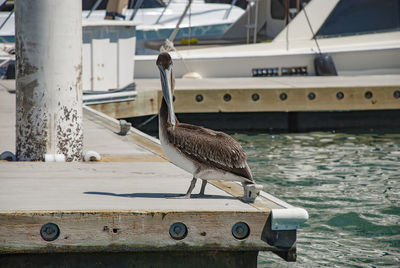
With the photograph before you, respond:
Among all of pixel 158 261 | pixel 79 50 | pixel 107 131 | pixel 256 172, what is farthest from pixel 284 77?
pixel 158 261

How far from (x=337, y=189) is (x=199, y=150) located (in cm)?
465

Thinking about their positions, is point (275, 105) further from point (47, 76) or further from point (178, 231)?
point (178, 231)

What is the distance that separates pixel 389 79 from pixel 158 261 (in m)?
10.8

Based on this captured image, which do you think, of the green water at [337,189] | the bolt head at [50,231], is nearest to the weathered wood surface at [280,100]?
the green water at [337,189]

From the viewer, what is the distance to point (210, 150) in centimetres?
537

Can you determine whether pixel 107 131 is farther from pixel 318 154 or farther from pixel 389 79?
pixel 389 79

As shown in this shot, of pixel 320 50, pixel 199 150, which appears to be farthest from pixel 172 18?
pixel 199 150

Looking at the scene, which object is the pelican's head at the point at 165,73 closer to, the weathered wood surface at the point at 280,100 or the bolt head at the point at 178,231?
the bolt head at the point at 178,231

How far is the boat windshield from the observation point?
54.5 feet

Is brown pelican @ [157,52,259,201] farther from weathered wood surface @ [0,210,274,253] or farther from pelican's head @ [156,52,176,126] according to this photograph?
weathered wood surface @ [0,210,274,253]

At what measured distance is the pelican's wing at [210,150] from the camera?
17.6 feet

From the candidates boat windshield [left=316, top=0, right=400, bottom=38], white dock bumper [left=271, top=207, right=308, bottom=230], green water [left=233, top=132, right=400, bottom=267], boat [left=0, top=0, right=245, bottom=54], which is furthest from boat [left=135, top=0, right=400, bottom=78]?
white dock bumper [left=271, top=207, right=308, bottom=230]

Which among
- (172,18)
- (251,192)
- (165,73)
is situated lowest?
Result: (251,192)

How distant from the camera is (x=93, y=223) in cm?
505
